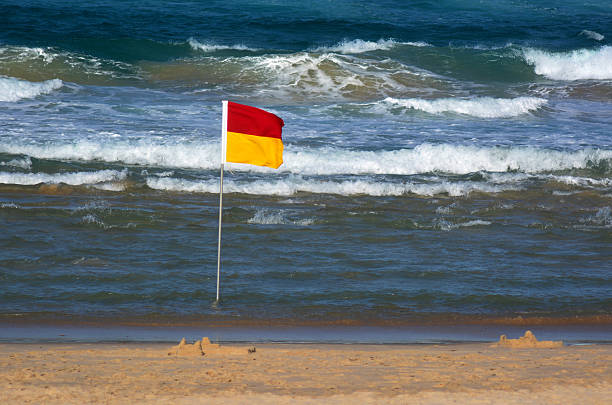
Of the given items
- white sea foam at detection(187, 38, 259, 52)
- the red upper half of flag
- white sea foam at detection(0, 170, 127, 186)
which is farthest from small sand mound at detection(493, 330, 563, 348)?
white sea foam at detection(187, 38, 259, 52)

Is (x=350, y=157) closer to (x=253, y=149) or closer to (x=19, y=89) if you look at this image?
(x=253, y=149)

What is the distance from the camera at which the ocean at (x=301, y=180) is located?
7.34 meters

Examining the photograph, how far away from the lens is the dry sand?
14.9ft

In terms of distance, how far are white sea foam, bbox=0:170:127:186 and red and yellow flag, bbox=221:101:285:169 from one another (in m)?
5.08

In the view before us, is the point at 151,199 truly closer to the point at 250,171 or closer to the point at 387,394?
the point at 250,171

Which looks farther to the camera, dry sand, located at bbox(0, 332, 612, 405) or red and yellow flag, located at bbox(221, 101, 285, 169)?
red and yellow flag, located at bbox(221, 101, 285, 169)

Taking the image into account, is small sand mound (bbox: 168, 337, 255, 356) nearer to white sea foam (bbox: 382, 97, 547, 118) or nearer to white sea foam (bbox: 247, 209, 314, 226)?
white sea foam (bbox: 247, 209, 314, 226)

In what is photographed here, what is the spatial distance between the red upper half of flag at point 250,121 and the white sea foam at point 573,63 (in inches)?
870

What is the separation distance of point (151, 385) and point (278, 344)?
1.54 metres

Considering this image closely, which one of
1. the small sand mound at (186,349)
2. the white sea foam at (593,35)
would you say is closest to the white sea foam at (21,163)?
the small sand mound at (186,349)

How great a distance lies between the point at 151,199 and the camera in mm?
11062

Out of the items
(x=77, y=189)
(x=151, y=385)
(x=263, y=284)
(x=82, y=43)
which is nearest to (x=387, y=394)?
(x=151, y=385)

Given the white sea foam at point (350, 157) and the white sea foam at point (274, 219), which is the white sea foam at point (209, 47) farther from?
the white sea foam at point (274, 219)

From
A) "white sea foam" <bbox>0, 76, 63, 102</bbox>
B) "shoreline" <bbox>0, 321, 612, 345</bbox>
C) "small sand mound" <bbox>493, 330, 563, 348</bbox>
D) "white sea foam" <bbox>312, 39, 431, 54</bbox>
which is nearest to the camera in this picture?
"small sand mound" <bbox>493, 330, 563, 348</bbox>
